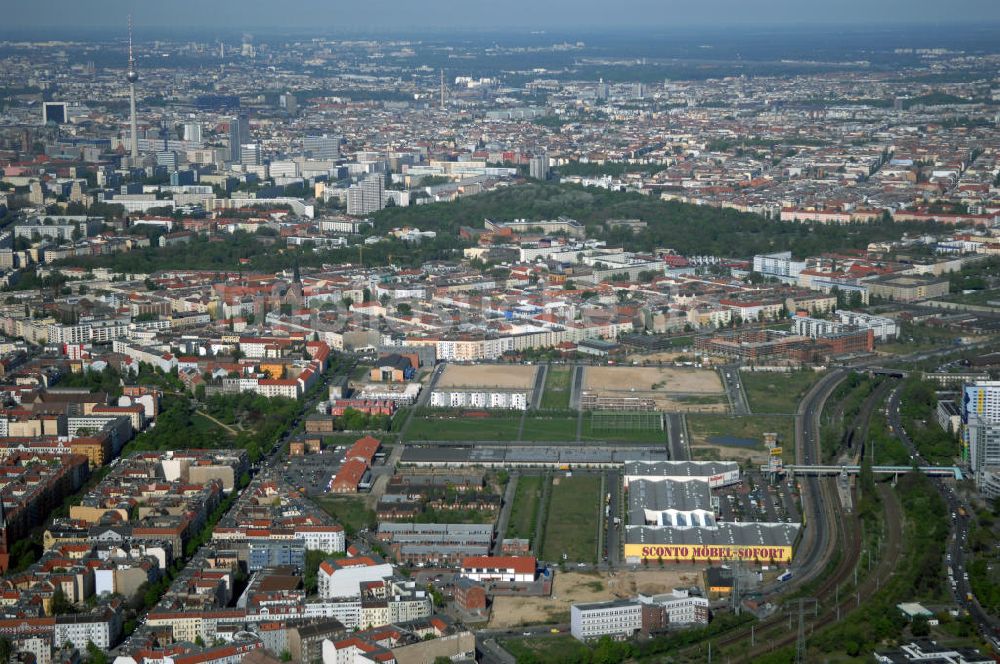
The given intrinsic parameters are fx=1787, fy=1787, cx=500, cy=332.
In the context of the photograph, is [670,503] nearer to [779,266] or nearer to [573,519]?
[573,519]

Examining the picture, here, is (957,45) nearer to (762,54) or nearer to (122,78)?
(762,54)

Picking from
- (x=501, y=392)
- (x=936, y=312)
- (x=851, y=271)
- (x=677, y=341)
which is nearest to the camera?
(x=501, y=392)

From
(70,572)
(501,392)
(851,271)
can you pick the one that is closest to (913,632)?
(70,572)

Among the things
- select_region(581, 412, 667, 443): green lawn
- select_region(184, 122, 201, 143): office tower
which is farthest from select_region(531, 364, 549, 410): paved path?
select_region(184, 122, 201, 143): office tower

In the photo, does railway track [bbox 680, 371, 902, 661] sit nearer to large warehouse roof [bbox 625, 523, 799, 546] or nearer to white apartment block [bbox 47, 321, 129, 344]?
large warehouse roof [bbox 625, 523, 799, 546]

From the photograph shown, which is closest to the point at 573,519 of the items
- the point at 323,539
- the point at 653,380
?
the point at 323,539

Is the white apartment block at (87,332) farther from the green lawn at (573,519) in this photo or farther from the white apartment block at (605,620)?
the white apartment block at (605,620)
